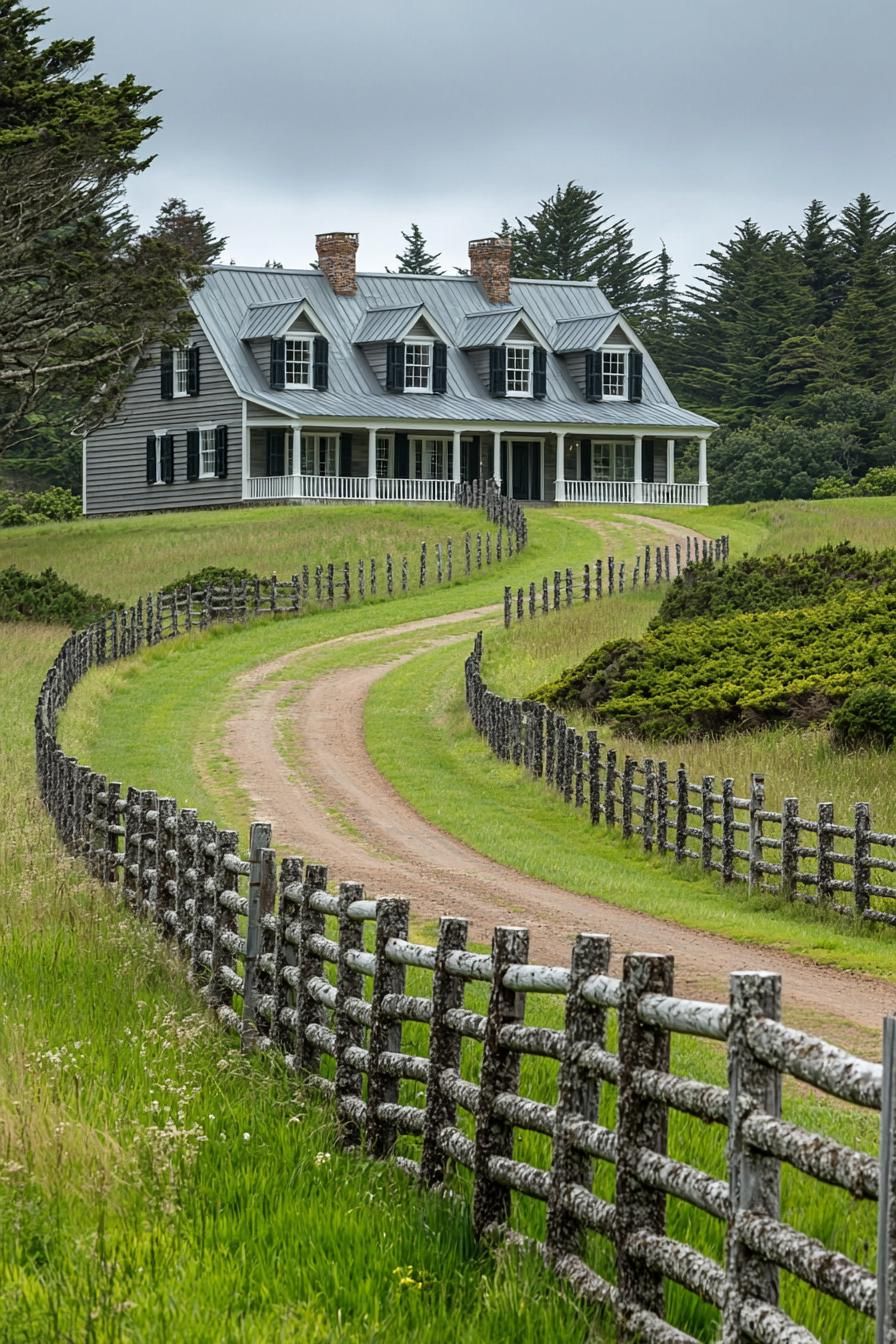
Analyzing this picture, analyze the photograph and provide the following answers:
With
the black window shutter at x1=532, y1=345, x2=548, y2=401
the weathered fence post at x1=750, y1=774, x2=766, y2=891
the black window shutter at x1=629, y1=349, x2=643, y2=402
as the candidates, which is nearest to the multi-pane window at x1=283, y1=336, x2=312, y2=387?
the black window shutter at x1=532, y1=345, x2=548, y2=401

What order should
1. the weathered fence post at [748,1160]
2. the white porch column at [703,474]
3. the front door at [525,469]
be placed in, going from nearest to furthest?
the weathered fence post at [748,1160]
the white porch column at [703,474]
the front door at [525,469]

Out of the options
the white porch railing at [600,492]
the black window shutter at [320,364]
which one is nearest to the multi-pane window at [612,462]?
the white porch railing at [600,492]

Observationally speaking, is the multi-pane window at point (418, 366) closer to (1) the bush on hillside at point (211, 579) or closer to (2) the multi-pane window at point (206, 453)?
(2) the multi-pane window at point (206, 453)

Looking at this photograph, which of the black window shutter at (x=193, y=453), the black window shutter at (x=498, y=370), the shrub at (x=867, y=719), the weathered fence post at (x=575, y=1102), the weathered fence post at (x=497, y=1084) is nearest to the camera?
the weathered fence post at (x=575, y=1102)

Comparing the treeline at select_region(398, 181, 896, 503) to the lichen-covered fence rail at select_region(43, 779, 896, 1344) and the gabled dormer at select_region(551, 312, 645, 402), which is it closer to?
the gabled dormer at select_region(551, 312, 645, 402)

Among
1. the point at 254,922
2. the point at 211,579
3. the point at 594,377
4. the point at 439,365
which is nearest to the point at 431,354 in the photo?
the point at 439,365

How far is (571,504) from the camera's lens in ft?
207

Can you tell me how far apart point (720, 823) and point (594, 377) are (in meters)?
48.2

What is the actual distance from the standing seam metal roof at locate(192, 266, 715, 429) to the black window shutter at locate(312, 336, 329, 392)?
1.23 feet

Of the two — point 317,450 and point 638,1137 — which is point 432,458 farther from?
point 638,1137

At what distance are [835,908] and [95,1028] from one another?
908 centimetres

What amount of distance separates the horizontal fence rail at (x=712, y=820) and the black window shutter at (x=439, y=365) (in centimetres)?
3535

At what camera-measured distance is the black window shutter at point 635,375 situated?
66.7 meters

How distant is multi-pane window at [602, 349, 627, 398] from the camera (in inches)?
2616
